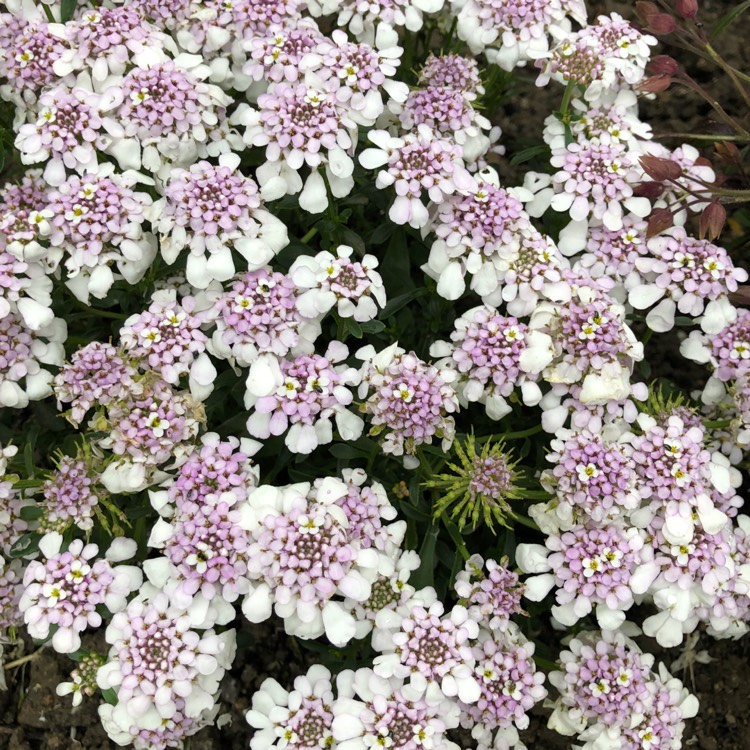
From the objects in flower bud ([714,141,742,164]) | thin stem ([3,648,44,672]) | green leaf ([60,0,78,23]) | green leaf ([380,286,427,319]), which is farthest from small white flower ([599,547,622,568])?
green leaf ([60,0,78,23])

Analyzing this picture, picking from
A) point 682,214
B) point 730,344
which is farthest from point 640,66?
point 730,344

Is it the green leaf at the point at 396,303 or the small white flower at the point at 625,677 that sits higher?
the green leaf at the point at 396,303

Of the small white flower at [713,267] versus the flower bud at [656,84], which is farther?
the flower bud at [656,84]

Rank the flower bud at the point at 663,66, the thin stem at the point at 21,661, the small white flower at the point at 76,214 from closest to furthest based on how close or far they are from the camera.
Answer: the small white flower at the point at 76,214 < the flower bud at the point at 663,66 < the thin stem at the point at 21,661

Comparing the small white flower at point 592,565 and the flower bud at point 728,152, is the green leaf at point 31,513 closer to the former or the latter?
the small white flower at point 592,565

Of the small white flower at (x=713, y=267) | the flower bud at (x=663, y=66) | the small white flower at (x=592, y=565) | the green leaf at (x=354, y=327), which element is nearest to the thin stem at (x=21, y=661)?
the green leaf at (x=354, y=327)

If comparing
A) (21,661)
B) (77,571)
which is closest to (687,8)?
(77,571)

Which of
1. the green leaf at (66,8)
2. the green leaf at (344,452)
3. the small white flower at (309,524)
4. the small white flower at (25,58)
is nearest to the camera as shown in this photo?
the small white flower at (309,524)

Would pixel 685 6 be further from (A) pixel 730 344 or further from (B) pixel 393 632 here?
(B) pixel 393 632
